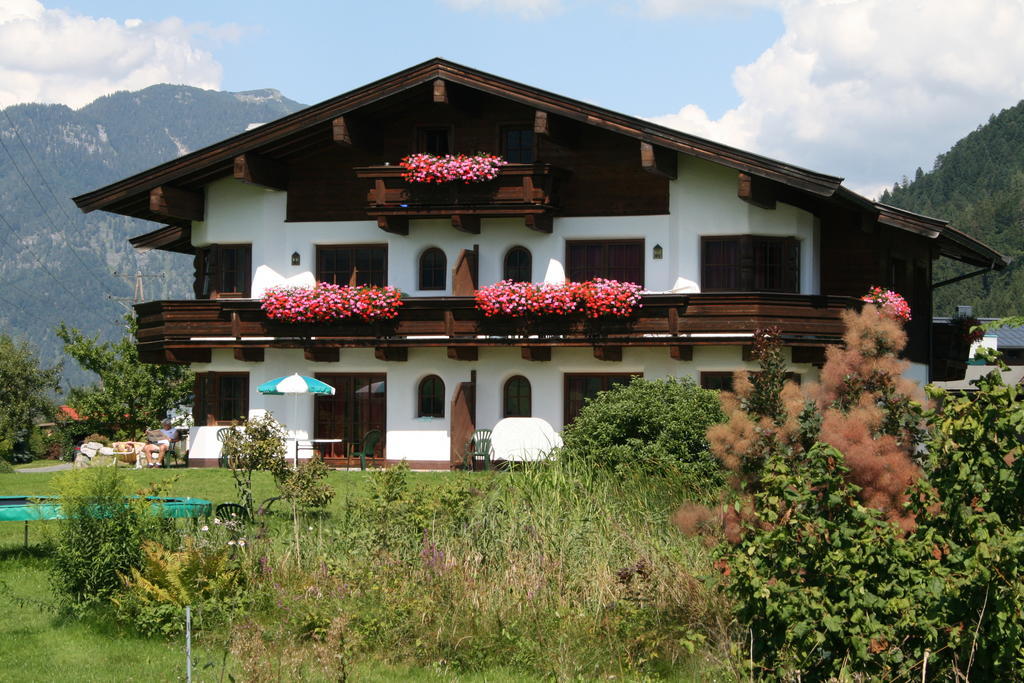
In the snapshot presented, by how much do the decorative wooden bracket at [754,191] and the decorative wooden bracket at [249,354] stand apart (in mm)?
10253

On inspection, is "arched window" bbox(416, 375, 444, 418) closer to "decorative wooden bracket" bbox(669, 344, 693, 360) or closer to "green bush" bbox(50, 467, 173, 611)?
"decorative wooden bracket" bbox(669, 344, 693, 360)

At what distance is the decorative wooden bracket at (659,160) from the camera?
83.7 ft

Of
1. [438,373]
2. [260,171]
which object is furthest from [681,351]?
[260,171]

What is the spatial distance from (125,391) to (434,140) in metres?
19.1

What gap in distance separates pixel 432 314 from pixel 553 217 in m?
3.08

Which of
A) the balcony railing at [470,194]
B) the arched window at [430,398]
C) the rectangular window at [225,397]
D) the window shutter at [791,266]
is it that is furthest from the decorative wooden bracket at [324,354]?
the window shutter at [791,266]

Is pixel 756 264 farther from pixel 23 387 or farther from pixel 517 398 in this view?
pixel 23 387

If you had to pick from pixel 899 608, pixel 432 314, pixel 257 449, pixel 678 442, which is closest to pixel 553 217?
pixel 432 314

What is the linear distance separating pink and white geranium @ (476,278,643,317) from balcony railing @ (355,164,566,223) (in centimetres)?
154

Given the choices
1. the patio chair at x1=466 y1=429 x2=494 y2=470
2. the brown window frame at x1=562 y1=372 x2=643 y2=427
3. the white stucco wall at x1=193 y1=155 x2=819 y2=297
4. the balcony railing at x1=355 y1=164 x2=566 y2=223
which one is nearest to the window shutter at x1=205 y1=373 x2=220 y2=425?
the white stucco wall at x1=193 y1=155 x2=819 y2=297

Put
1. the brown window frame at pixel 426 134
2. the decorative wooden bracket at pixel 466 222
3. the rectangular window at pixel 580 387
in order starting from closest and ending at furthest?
the decorative wooden bracket at pixel 466 222, the rectangular window at pixel 580 387, the brown window frame at pixel 426 134

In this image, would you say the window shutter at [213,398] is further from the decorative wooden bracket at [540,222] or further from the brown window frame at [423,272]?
the decorative wooden bracket at [540,222]

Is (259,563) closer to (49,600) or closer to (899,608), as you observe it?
(49,600)

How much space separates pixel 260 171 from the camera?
28203 mm
